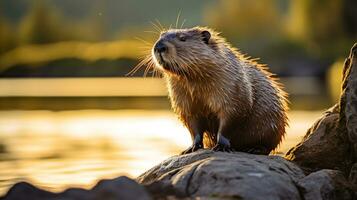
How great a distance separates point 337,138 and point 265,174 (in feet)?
4.57

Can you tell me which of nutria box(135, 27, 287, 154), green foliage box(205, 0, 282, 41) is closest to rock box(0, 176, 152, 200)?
nutria box(135, 27, 287, 154)

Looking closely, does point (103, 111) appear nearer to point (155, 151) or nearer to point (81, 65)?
point (155, 151)

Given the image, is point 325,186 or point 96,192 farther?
point 325,186

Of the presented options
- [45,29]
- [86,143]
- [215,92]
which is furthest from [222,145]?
[45,29]

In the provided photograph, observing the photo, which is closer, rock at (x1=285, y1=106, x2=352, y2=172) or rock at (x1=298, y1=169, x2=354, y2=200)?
rock at (x1=298, y1=169, x2=354, y2=200)

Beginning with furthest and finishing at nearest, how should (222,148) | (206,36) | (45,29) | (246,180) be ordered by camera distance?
(45,29), (206,36), (222,148), (246,180)

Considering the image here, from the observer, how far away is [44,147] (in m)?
14.4

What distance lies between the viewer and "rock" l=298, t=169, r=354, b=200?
7739mm

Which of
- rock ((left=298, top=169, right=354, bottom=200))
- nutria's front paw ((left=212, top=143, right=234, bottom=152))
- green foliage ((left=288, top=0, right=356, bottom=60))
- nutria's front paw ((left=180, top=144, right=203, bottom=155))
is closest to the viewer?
rock ((left=298, top=169, right=354, bottom=200))

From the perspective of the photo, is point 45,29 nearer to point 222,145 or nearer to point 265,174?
point 222,145

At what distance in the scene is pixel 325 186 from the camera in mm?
7828

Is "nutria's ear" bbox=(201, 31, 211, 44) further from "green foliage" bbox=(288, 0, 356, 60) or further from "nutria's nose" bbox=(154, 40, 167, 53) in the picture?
"green foliage" bbox=(288, 0, 356, 60)

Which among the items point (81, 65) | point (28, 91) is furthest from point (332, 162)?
point (81, 65)

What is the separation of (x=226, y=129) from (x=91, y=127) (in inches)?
377
